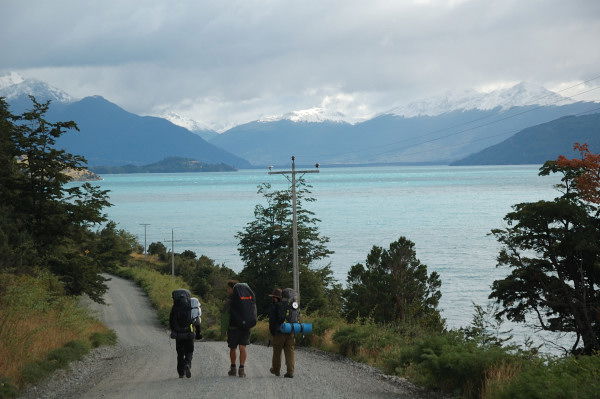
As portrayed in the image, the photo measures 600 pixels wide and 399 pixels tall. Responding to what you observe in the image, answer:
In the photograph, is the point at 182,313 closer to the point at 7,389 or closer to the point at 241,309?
the point at 241,309

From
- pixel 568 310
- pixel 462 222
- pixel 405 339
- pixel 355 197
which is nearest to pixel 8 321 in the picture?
pixel 405 339

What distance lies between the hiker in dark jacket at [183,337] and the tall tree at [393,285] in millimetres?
28171

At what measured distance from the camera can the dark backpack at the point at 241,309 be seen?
12445 mm

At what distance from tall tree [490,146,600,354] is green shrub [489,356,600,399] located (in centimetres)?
2390

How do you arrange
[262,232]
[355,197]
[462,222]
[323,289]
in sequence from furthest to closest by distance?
[355,197] < [462,222] < [262,232] < [323,289]

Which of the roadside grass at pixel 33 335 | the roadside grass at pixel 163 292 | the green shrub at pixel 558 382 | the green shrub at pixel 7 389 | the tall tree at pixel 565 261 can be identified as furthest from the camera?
the roadside grass at pixel 163 292

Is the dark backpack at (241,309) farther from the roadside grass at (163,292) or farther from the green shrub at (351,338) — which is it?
the roadside grass at (163,292)

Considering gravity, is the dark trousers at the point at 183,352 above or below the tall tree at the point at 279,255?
above

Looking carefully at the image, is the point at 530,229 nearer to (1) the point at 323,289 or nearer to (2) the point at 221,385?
(1) the point at 323,289

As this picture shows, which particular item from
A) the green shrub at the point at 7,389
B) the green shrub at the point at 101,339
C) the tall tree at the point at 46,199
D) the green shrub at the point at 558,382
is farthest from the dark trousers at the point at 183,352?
the tall tree at the point at 46,199

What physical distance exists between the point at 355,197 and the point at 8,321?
185 metres

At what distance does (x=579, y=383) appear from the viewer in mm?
8680

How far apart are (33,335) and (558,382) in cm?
1062

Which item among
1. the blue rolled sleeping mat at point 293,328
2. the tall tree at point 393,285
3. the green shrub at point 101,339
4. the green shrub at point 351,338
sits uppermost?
the blue rolled sleeping mat at point 293,328
